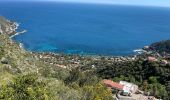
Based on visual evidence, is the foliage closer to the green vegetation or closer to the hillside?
the hillside

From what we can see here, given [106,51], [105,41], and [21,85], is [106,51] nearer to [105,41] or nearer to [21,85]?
[105,41]

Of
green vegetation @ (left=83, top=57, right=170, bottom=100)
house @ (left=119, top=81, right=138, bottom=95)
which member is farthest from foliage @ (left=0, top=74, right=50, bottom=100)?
Answer: green vegetation @ (left=83, top=57, right=170, bottom=100)

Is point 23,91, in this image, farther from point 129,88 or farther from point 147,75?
point 147,75

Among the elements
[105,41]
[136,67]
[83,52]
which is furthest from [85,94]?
[105,41]

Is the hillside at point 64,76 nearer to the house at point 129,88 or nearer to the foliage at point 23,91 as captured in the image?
the foliage at point 23,91

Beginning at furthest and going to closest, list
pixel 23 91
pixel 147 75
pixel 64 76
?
pixel 147 75
pixel 64 76
pixel 23 91

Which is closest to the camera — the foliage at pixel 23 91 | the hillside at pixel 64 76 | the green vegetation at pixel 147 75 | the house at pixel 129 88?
the foliage at pixel 23 91

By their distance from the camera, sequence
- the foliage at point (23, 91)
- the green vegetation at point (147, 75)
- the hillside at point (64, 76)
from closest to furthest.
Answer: the foliage at point (23, 91) < the hillside at point (64, 76) < the green vegetation at point (147, 75)

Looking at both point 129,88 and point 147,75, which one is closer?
point 129,88

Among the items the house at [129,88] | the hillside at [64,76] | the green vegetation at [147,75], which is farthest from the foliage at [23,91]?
the green vegetation at [147,75]

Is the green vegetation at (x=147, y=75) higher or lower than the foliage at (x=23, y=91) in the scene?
lower

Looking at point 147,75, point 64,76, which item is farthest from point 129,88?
point 64,76
